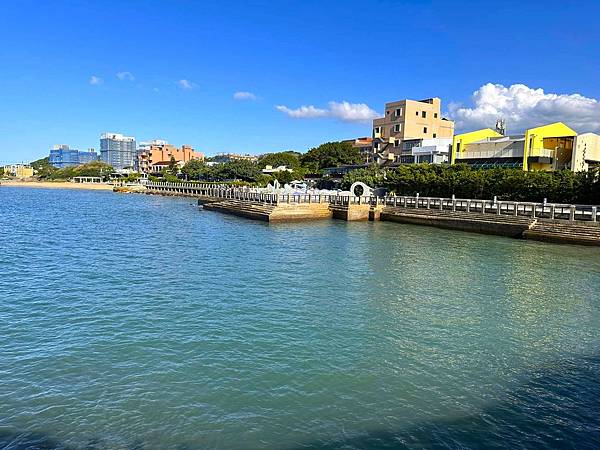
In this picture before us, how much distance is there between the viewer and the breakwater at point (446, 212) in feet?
93.1

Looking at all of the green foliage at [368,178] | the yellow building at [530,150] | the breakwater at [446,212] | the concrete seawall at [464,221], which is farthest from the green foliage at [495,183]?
the yellow building at [530,150]

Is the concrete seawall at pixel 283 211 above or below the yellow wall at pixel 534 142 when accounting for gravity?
below

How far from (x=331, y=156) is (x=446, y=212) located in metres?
55.8

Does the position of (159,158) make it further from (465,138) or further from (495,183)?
(495,183)

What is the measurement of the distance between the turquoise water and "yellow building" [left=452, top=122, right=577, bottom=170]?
35027mm

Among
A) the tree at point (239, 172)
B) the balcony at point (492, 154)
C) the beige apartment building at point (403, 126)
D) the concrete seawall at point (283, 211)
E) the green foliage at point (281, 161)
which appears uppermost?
the beige apartment building at point (403, 126)

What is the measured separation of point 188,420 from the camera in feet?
22.0

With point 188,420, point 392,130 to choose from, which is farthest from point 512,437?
point 392,130

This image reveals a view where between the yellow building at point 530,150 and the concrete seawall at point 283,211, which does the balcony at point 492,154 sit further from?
the concrete seawall at point 283,211

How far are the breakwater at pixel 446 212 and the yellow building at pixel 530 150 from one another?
1784cm

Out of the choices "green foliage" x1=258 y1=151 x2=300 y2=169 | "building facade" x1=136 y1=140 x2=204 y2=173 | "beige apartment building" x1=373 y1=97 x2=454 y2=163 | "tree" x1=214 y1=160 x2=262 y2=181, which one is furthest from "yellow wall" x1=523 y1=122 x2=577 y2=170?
"building facade" x1=136 y1=140 x2=204 y2=173

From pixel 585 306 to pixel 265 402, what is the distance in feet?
37.4

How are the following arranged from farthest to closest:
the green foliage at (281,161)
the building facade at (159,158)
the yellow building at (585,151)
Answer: the building facade at (159,158), the green foliage at (281,161), the yellow building at (585,151)

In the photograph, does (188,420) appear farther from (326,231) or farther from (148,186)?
(148,186)
